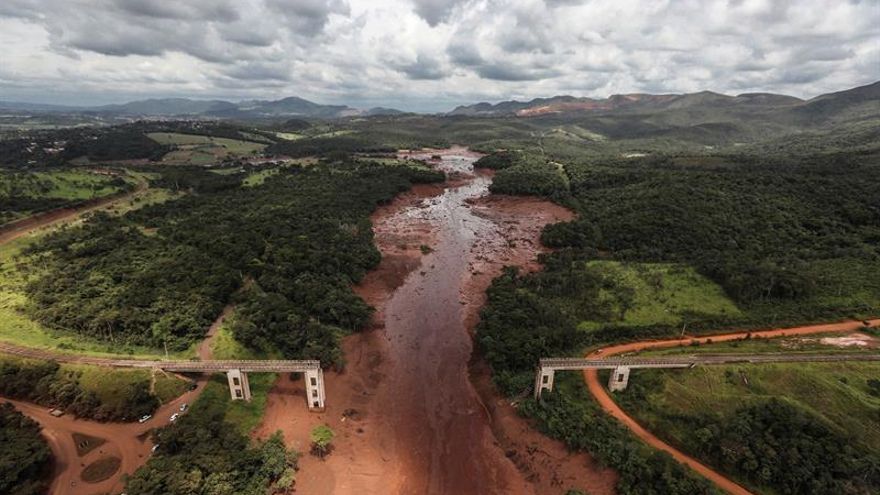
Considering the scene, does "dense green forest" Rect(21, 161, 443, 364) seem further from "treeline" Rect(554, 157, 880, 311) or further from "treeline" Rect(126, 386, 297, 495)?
"treeline" Rect(554, 157, 880, 311)

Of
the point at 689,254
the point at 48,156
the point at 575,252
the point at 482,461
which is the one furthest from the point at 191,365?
the point at 48,156

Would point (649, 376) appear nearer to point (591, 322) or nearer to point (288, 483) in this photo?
point (591, 322)

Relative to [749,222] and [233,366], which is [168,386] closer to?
[233,366]

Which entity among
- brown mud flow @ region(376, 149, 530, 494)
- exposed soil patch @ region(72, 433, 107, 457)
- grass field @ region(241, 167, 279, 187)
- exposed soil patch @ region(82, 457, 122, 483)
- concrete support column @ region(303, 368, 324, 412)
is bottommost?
brown mud flow @ region(376, 149, 530, 494)

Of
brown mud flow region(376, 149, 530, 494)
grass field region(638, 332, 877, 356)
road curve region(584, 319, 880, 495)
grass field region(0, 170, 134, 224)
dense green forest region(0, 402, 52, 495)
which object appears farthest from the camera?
grass field region(0, 170, 134, 224)

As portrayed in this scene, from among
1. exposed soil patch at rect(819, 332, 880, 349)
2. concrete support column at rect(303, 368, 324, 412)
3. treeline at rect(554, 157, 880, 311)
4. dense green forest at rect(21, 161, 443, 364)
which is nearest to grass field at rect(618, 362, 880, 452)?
exposed soil patch at rect(819, 332, 880, 349)

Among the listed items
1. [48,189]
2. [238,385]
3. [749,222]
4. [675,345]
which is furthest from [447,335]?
[48,189]

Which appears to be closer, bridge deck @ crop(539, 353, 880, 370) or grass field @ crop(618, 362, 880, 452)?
grass field @ crop(618, 362, 880, 452)
